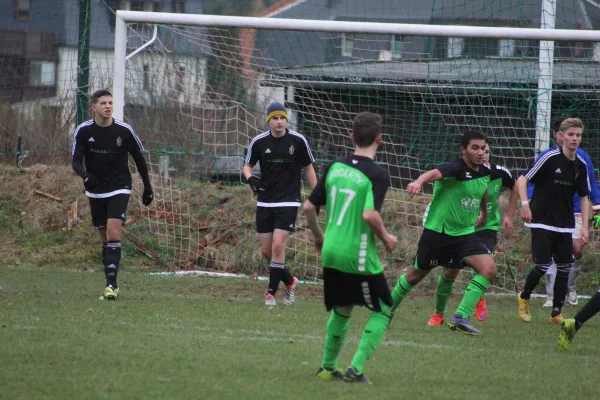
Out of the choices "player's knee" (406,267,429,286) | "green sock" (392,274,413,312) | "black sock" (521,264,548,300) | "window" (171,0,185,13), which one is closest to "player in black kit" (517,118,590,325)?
"black sock" (521,264,548,300)

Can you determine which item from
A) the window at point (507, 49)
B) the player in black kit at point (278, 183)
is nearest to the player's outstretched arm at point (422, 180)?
the player in black kit at point (278, 183)

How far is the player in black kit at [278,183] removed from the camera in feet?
33.2

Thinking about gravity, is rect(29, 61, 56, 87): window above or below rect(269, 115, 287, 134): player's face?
above

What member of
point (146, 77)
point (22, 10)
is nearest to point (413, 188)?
point (146, 77)

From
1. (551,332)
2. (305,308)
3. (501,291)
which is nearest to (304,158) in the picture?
(305,308)

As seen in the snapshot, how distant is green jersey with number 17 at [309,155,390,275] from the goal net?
7.03 metres

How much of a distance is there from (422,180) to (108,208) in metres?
3.97

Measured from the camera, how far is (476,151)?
836 centimetres

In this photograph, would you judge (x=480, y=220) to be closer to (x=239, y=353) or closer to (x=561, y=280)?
(x=561, y=280)

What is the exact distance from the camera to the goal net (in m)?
13.1

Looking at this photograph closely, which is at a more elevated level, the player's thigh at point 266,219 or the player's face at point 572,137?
the player's face at point 572,137

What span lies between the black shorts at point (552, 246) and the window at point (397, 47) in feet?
16.6

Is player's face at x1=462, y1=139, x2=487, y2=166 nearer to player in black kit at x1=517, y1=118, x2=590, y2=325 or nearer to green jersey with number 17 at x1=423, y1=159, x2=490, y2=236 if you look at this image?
green jersey with number 17 at x1=423, y1=159, x2=490, y2=236

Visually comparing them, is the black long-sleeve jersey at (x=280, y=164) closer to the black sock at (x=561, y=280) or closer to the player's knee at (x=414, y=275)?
the player's knee at (x=414, y=275)
